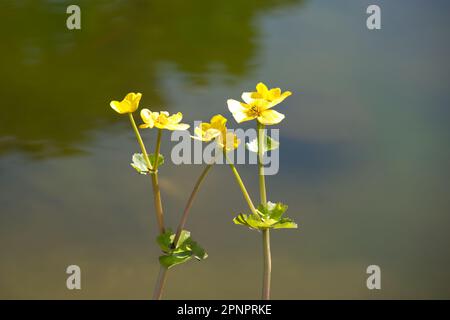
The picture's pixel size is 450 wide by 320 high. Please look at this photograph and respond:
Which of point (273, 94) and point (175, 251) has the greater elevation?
point (273, 94)

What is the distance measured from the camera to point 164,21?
1067 mm

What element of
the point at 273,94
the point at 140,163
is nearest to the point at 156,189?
the point at 140,163

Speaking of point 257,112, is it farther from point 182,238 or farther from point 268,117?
point 182,238

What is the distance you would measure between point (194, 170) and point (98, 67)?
0.29m

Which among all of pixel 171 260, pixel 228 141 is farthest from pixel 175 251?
pixel 228 141

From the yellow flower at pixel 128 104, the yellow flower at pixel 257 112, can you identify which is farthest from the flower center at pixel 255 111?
the yellow flower at pixel 128 104

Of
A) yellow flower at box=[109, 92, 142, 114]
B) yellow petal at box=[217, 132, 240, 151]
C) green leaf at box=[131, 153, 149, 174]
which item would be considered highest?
yellow flower at box=[109, 92, 142, 114]

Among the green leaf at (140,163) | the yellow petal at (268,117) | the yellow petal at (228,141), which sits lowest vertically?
the green leaf at (140,163)

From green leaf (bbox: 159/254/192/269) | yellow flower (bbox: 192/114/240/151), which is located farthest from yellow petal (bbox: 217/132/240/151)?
green leaf (bbox: 159/254/192/269)

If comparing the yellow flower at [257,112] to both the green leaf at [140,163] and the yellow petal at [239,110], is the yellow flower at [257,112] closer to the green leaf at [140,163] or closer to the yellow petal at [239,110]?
the yellow petal at [239,110]

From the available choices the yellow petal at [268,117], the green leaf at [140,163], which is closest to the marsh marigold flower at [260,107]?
the yellow petal at [268,117]

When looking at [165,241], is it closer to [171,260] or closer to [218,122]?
[171,260]

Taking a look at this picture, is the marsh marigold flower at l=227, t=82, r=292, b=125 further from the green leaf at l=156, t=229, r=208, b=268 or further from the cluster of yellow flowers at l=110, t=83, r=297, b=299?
the green leaf at l=156, t=229, r=208, b=268

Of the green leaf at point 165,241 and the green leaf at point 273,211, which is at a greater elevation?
the green leaf at point 273,211
